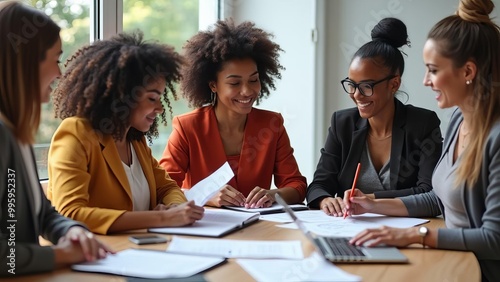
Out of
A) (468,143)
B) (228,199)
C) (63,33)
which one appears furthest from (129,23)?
(468,143)

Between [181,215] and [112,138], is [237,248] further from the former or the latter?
[112,138]

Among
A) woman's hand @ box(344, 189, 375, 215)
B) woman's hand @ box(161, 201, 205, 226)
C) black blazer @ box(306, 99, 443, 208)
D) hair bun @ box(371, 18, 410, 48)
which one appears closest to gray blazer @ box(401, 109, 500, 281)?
woman's hand @ box(344, 189, 375, 215)

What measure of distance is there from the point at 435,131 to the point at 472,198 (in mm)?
730

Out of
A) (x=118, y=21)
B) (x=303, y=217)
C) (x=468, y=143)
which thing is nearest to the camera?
(x=468, y=143)

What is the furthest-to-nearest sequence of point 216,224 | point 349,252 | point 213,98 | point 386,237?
point 213,98, point 216,224, point 386,237, point 349,252

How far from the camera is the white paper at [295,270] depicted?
1356 millimetres

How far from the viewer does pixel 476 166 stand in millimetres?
1695

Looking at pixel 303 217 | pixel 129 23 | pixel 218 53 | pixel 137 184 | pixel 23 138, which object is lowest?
pixel 303 217

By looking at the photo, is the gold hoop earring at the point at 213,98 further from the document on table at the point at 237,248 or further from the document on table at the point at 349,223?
the document on table at the point at 237,248

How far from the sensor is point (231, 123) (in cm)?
265

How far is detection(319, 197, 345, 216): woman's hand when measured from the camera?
212 centimetres

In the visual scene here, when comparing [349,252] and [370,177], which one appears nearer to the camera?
[349,252]

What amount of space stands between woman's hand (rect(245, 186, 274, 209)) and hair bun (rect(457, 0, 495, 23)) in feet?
2.94

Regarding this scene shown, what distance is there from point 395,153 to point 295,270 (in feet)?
3.56
